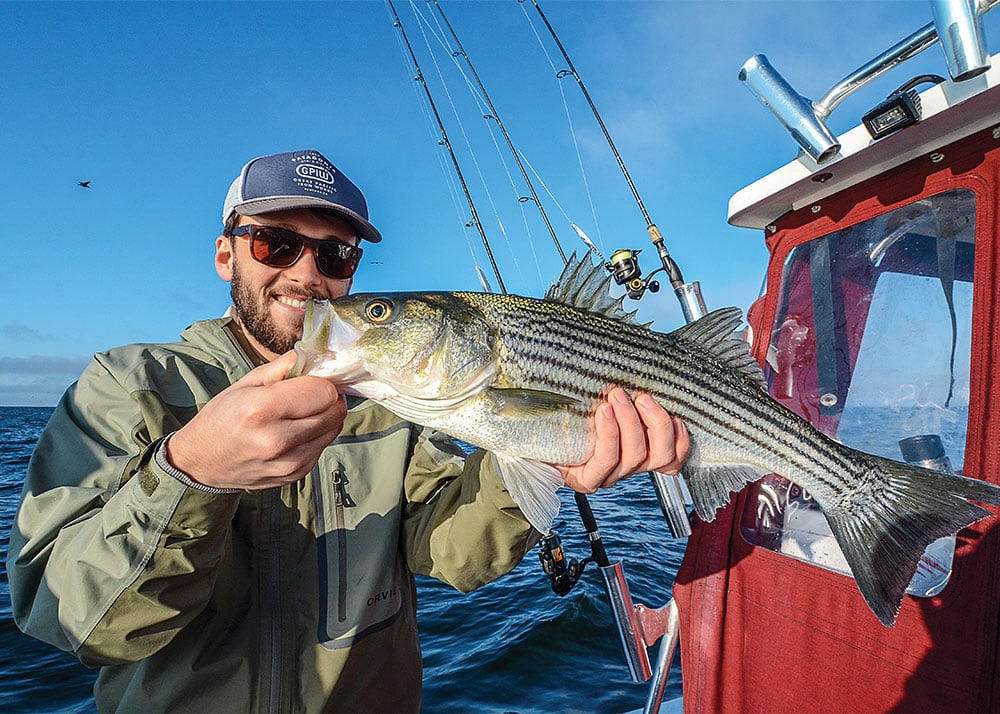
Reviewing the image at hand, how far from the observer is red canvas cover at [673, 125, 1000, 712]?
2383mm

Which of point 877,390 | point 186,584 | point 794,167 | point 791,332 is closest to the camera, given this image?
point 186,584

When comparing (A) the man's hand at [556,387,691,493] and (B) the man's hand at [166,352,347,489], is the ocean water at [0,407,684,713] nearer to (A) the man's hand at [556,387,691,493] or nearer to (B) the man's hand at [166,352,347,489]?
(A) the man's hand at [556,387,691,493]

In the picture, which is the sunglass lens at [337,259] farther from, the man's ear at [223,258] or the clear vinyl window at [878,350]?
the clear vinyl window at [878,350]

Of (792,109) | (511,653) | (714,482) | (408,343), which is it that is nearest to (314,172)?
(408,343)

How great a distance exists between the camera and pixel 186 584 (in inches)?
87.7

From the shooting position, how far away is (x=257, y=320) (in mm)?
3604

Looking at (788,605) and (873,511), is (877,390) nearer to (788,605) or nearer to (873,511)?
(873,511)

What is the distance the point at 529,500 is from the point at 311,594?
1.26 metres

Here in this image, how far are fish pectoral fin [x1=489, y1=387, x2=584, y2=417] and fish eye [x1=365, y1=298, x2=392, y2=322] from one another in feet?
1.99

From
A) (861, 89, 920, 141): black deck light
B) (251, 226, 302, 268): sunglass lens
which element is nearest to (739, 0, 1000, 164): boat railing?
(861, 89, 920, 141): black deck light

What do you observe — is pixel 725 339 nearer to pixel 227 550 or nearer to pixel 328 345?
pixel 328 345

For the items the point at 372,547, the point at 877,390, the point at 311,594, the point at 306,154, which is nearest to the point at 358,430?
the point at 372,547

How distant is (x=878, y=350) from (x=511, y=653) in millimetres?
5459

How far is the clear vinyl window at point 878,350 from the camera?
8.98 ft
